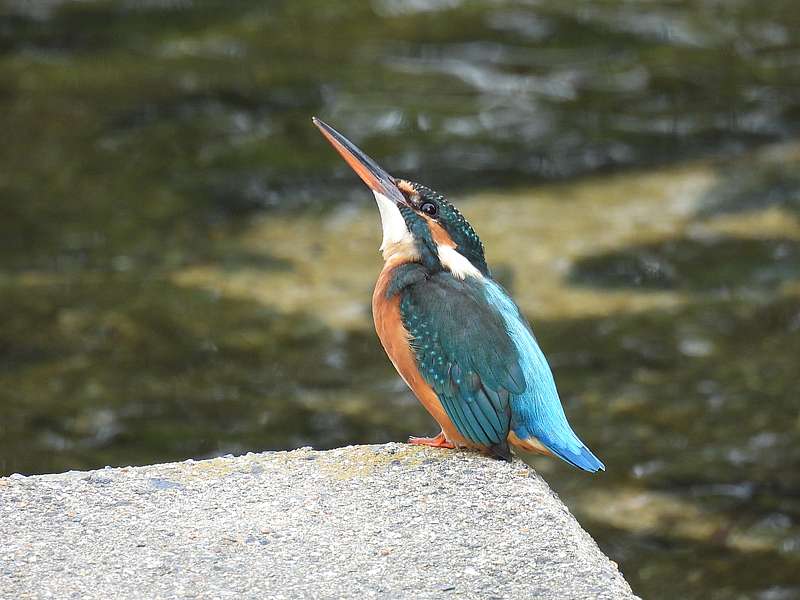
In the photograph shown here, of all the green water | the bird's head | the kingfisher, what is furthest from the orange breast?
the green water

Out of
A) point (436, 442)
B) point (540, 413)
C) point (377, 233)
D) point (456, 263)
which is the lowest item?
point (377, 233)

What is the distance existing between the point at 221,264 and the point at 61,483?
3933 mm

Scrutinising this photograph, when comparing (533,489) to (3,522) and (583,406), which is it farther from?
(583,406)

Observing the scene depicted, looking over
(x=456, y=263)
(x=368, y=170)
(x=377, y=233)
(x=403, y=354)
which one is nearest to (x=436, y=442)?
(x=403, y=354)

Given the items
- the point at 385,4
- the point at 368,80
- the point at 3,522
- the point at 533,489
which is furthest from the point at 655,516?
the point at 385,4

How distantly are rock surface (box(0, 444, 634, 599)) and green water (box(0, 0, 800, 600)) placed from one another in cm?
177

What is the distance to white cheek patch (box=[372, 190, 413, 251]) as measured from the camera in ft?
11.8

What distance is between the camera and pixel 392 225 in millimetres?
3662

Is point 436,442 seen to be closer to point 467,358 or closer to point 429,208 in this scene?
point 467,358

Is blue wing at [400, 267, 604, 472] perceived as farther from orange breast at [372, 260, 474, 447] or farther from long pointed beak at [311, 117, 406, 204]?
long pointed beak at [311, 117, 406, 204]

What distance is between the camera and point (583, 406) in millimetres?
5859

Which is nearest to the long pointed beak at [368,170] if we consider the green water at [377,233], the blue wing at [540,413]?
the blue wing at [540,413]

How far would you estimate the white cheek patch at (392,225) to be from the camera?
3604mm

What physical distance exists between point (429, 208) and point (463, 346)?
46 cm
